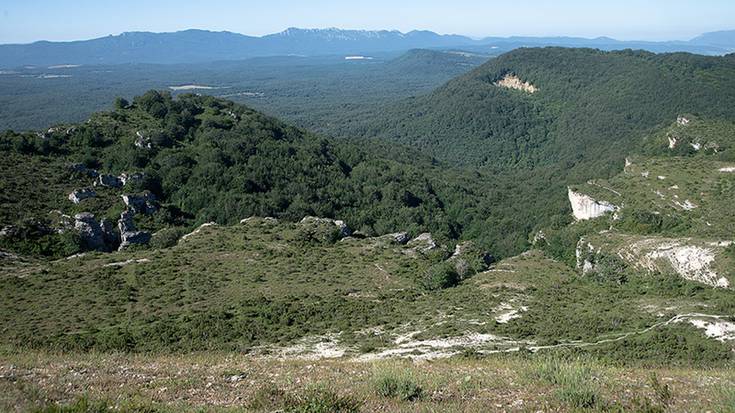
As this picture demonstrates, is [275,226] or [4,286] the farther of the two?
[275,226]

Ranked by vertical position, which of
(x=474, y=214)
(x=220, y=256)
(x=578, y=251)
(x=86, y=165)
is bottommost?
(x=474, y=214)

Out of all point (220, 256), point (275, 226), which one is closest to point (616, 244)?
point (275, 226)

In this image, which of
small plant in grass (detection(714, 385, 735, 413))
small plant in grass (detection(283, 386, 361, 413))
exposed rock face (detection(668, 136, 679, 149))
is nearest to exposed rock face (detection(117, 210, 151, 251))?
small plant in grass (detection(283, 386, 361, 413))

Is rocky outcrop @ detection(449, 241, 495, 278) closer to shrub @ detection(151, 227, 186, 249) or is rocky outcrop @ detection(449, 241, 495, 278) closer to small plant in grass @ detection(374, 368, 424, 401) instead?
shrub @ detection(151, 227, 186, 249)

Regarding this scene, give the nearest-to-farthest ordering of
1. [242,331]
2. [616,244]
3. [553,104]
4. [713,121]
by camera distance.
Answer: [242,331]
[616,244]
[713,121]
[553,104]

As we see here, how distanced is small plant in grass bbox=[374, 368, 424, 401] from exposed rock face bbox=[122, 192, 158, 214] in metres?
46.3

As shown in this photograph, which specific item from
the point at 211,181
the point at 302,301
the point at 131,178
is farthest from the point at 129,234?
the point at 302,301

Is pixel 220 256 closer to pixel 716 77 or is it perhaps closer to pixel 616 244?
pixel 616 244

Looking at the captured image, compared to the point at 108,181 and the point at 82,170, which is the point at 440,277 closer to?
the point at 108,181

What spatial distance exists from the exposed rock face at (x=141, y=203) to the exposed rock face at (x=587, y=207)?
5168cm

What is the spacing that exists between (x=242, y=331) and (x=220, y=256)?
15.2m

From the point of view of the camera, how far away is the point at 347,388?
12.7 metres

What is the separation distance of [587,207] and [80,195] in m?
58.1

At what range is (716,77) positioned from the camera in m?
148
